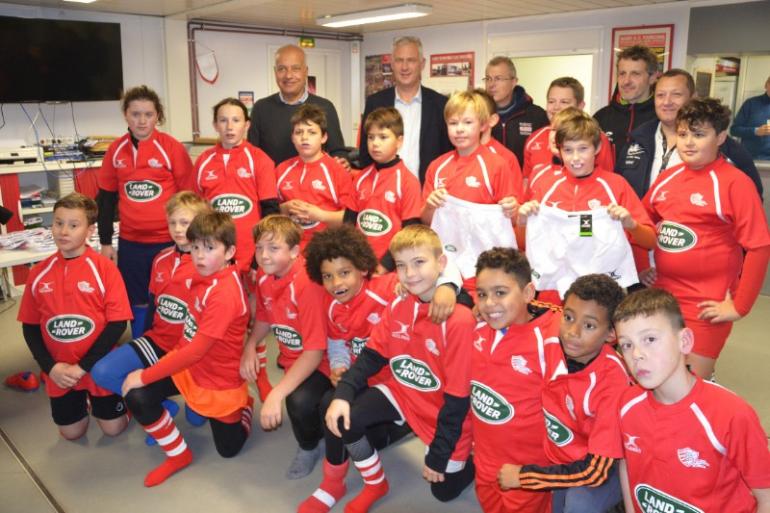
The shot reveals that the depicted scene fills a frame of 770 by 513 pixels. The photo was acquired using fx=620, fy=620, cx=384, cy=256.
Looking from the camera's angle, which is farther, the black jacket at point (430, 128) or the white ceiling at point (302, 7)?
the white ceiling at point (302, 7)

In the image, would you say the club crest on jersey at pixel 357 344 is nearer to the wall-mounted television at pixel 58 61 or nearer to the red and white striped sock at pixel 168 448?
the red and white striped sock at pixel 168 448

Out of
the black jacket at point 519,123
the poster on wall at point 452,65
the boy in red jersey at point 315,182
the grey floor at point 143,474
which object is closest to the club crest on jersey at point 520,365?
the grey floor at point 143,474

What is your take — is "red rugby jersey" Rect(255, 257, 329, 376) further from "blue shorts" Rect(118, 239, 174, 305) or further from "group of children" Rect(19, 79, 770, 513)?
"blue shorts" Rect(118, 239, 174, 305)

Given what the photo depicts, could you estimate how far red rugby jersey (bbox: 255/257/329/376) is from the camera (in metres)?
2.67

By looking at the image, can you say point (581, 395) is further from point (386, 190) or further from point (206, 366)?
point (206, 366)

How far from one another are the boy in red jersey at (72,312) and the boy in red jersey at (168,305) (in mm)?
113

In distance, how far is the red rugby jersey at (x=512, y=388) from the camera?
2.19 m

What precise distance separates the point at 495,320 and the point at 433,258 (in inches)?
13.3

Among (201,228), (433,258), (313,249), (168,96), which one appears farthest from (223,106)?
(168,96)

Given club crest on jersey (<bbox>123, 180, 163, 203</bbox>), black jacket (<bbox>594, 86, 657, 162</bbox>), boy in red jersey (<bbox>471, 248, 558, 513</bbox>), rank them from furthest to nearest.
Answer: club crest on jersey (<bbox>123, 180, 163, 203</bbox>)
black jacket (<bbox>594, 86, 657, 162</bbox>)
boy in red jersey (<bbox>471, 248, 558, 513</bbox>)

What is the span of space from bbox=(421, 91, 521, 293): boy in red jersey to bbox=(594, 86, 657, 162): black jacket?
78cm

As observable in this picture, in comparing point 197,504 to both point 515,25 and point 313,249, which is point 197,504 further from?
point 515,25

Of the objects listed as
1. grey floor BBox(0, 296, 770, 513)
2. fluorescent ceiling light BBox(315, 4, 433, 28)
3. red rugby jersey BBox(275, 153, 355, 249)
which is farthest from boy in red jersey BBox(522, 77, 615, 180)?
fluorescent ceiling light BBox(315, 4, 433, 28)

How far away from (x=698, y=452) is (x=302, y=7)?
698cm
